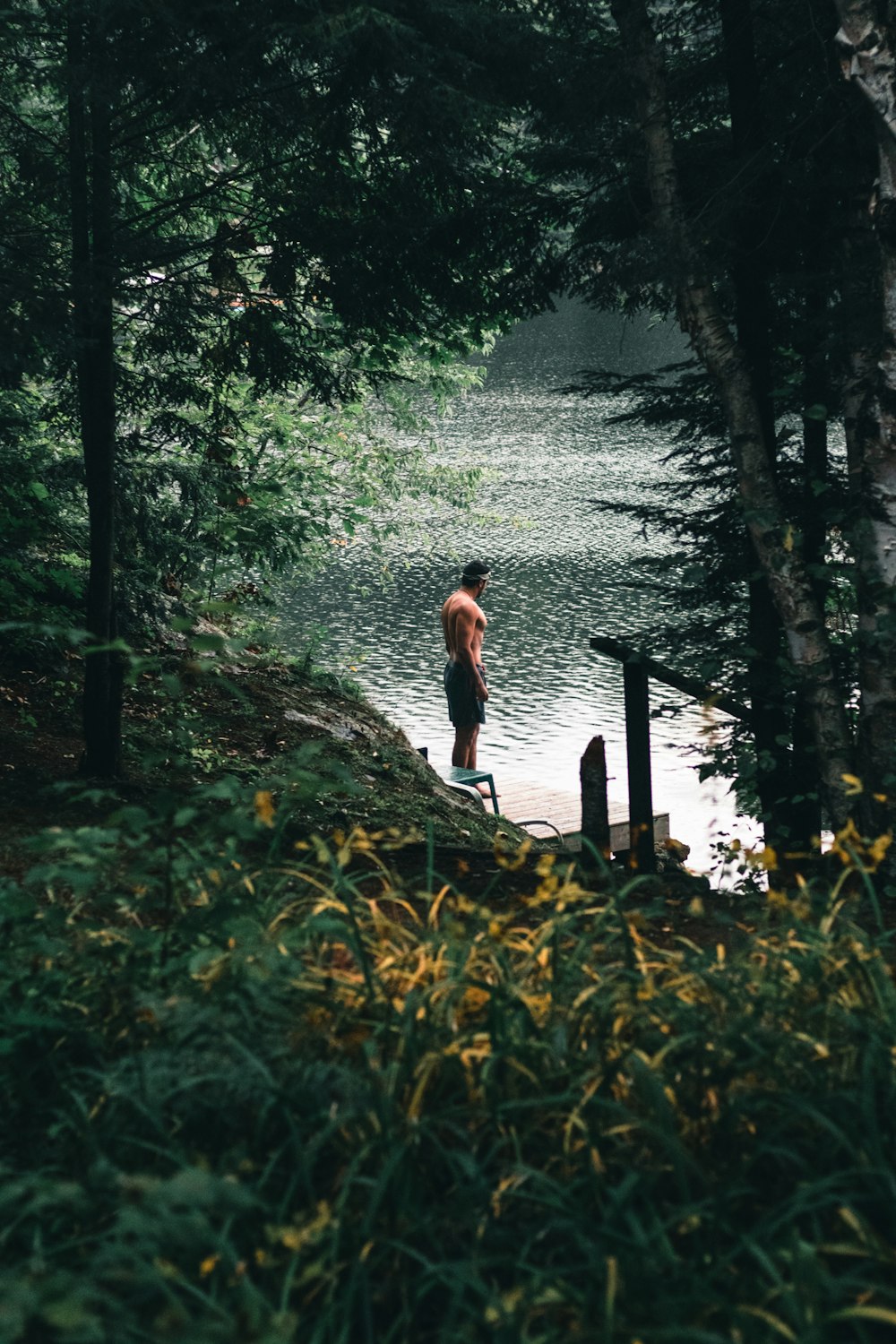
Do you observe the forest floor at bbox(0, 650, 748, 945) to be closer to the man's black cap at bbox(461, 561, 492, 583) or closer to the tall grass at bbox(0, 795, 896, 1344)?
the tall grass at bbox(0, 795, 896, 1344)

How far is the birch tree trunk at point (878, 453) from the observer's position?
4.15 meters

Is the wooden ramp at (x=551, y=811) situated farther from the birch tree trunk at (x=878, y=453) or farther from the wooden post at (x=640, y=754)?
the birch tree trunk at (x=878, y=453)

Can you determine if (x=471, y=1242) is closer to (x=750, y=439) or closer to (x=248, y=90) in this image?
(x=750, y=439)

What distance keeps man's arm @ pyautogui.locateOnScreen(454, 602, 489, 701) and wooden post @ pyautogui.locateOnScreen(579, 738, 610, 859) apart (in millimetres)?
3511

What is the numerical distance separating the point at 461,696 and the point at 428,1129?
819 cm

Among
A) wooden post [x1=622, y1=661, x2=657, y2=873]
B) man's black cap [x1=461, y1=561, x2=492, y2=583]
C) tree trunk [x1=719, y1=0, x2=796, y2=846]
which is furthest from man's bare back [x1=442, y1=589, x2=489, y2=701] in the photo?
tree trunk [x1=719, y1=0, x2=796, y2=846]

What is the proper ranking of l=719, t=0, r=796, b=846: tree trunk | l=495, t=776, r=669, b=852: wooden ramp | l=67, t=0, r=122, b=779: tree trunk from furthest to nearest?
l=495, t=776, r=669, b=852: wooden ramp
l=719, t=0, r=796, b=846: tree trunk
l=67, t=0, r=122, b=779: tree trunk

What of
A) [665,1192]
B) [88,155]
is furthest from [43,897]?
[88,155]

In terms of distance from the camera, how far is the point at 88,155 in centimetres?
539

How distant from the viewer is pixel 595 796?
20.3ft

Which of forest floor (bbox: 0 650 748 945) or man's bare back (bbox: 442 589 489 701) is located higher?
man's bare back (bbox: 442 589 489 701)

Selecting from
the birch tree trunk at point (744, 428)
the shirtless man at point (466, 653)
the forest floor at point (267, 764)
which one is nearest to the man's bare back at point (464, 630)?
the shirtless man at point (466, 653)

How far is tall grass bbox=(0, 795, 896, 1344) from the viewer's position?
1.82m

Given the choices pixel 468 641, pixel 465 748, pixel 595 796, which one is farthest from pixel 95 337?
pixel 465 748
